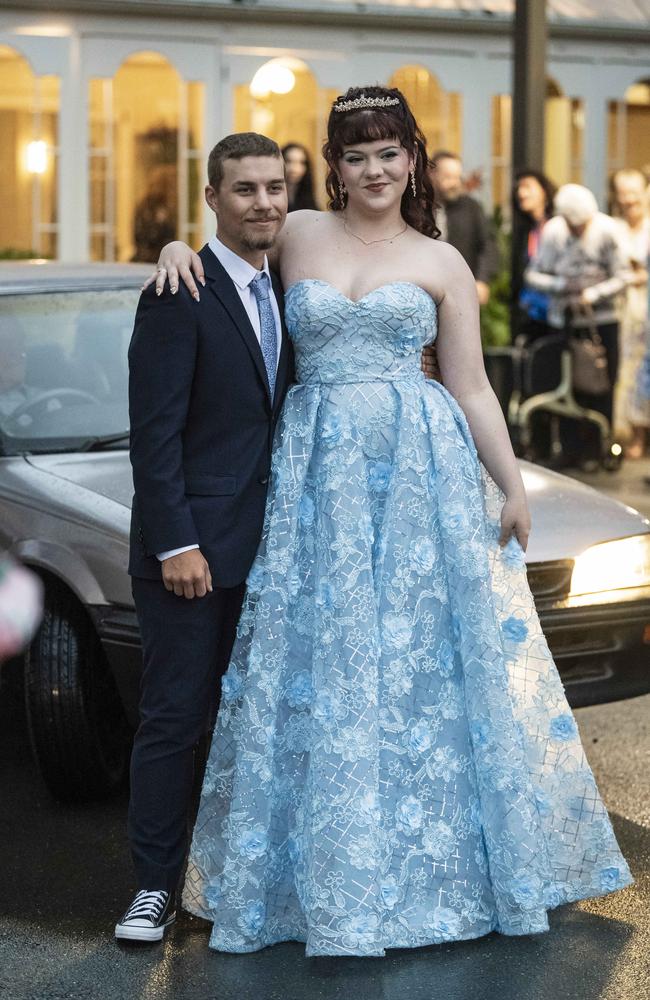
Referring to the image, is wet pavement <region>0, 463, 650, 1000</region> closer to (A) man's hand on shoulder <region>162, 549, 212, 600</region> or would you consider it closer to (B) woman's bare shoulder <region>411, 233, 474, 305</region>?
(A) man's hand on shoulder <region>162, 549, 212, 600</region>

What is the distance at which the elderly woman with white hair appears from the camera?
1125 cm

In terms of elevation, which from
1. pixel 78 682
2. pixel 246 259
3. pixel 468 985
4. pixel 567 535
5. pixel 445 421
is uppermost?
pixel 246 259

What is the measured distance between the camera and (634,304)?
12828 mm

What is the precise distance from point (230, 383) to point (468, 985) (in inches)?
56.9

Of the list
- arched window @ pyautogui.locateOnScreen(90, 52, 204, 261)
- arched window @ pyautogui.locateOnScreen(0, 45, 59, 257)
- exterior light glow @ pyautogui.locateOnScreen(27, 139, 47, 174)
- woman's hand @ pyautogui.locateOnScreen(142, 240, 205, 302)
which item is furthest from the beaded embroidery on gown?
exterior light glow @ pyautogui.locateOnScreen(27, 139, 47, 174)

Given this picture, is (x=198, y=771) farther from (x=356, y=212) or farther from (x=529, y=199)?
(x=529, y=199)

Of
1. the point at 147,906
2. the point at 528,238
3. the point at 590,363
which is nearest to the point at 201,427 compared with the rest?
the point at 147,906

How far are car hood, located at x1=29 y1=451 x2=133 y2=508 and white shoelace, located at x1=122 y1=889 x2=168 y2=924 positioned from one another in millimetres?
1187

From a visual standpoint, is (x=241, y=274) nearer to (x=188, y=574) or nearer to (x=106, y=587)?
(x=188, y=574)

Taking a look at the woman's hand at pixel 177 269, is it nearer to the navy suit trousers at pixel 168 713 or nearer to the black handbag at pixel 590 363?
the navy suit trousers at pixel 168 713

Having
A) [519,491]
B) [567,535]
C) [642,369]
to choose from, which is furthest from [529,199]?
[519,491]

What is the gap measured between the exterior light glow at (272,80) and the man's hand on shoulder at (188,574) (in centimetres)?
1099

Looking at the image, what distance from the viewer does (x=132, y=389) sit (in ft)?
12.8
